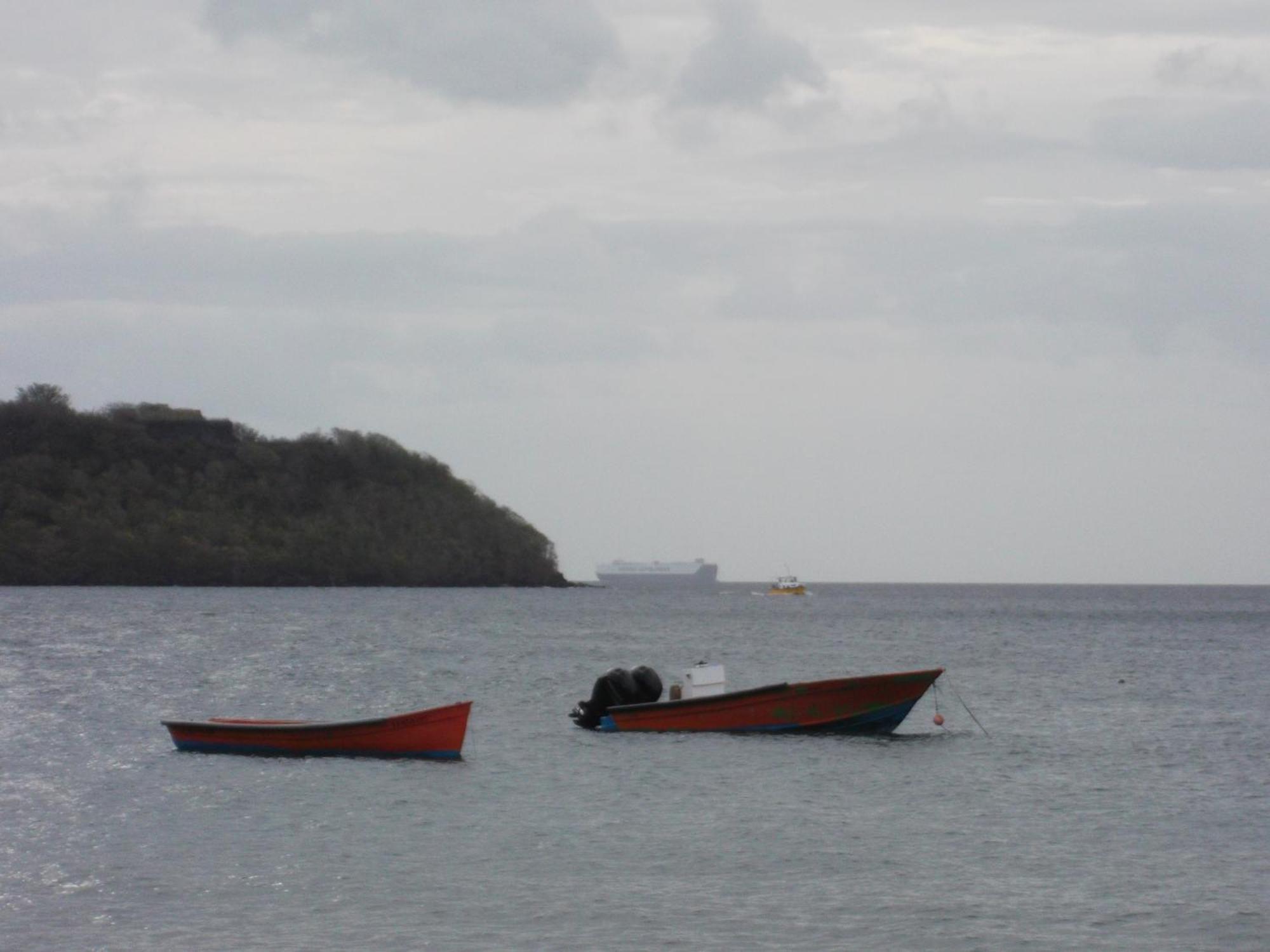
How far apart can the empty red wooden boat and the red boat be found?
7.33m

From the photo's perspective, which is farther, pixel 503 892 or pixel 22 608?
pixel 22 608

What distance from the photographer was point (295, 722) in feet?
124

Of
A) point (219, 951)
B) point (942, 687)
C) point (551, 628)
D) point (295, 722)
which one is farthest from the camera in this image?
point (551, 628)

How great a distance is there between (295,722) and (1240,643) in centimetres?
8074

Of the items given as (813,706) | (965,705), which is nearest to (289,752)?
(813,706)

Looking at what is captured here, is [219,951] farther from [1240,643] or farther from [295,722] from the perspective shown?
[1240,643]

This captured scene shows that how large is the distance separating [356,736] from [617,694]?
8895 mm

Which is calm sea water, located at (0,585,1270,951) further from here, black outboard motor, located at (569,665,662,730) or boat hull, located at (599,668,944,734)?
black outboard motor, located at (569,665,662,730)

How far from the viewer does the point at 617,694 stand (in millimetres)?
43469

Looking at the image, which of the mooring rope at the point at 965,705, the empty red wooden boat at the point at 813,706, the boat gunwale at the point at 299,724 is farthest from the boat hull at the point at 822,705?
the boat gunwale at the point at 299,724

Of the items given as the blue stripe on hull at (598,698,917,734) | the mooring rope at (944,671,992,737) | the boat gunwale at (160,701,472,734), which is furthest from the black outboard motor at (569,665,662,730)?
the mooring rope at (944,671,992,737)

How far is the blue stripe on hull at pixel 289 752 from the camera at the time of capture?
36.8 meters

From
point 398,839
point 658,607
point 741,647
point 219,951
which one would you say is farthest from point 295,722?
point 658,607

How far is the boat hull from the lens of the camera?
41.2 metres
